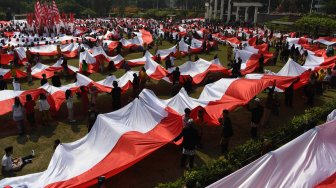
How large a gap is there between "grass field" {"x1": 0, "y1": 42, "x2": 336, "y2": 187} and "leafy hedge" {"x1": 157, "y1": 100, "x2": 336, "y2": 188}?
1.26 metres

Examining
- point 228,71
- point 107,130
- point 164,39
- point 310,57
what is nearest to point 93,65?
point 228,71

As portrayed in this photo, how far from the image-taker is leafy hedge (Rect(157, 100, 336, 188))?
6.71 m

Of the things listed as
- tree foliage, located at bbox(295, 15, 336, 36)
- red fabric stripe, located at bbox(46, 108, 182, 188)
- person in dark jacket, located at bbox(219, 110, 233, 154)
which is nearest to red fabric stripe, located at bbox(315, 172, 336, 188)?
person in dark jacket, located at bbox(219, 110, 233, 154)

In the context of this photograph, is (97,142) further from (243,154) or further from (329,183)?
(329,183)

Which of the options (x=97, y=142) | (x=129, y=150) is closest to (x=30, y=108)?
Answer: (x=97, y=142)

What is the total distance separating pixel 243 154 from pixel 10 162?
6.13 metres

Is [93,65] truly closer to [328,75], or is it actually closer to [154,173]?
[154,173]

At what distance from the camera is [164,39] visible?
32.9 metres

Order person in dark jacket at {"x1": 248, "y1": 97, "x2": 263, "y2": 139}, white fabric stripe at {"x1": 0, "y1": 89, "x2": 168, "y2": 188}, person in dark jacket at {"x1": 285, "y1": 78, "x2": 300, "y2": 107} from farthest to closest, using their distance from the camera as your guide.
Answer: person in dark jacket at {"x1": 285, "y1": 78, "x2": 300, "y2": 107}
person in dark jacket at {"x1": 248, "y1": 97, "x2": 263, "y2": 139}
white fabric stripe at {"x1": 0, "y1": 89, "x2": 168, "y2": 188}

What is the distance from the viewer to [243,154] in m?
7.77

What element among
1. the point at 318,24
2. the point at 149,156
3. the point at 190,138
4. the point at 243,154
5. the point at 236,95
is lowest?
the point at 149,156

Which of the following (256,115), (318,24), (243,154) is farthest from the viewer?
(318,24)

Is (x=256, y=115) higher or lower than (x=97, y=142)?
higher

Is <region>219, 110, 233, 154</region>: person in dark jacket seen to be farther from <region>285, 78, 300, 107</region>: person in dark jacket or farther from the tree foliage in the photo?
the tree foliage
